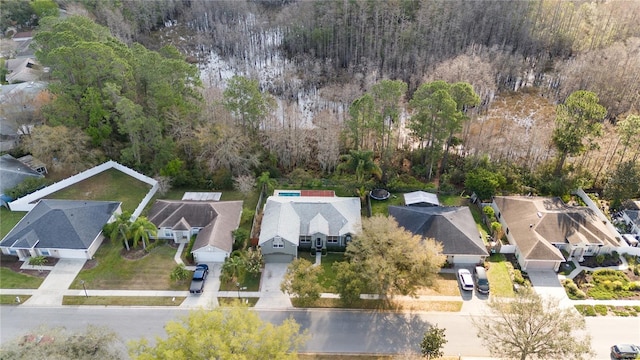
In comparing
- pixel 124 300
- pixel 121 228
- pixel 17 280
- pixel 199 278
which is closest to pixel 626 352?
pixel 199 278

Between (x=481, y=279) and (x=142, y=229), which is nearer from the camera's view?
(x=481, y=279)

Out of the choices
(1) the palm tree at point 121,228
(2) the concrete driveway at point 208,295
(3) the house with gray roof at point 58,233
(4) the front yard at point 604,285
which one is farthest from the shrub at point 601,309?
(3) the house with gray roof at point 58,233

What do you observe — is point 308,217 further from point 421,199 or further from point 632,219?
point 632,219

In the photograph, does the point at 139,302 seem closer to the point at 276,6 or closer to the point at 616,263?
the point at 616,263

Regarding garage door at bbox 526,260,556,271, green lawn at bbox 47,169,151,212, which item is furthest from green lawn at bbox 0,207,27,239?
garage door at bbox 526,260,556,271

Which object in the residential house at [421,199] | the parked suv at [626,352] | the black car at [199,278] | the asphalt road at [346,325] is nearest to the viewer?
the parked suv at [626,352]

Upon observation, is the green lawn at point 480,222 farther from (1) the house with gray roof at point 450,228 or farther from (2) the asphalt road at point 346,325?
(2) the asphalt road at point 346,325

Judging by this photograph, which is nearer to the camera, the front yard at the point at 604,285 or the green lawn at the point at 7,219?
the front yard at the point at 604,285
